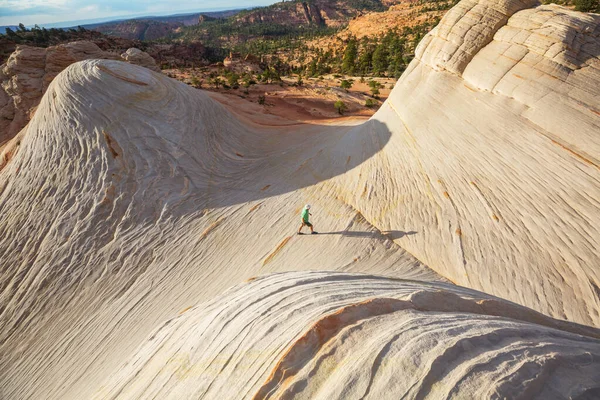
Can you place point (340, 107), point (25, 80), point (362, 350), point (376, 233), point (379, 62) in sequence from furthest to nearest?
point (379, 62), point (340, 107), point (25, 80), point (376, 233), point (362, 350)

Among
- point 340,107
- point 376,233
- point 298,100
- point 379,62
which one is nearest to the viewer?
point 376,233

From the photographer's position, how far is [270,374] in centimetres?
252

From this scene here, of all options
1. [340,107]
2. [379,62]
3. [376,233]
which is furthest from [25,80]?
[379,62]

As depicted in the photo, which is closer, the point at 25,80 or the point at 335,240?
the point at 335,240

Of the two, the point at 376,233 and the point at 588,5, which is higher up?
the point at 588,5

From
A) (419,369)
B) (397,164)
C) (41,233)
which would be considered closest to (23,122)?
(41,233)

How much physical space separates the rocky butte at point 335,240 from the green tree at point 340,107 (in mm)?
10699

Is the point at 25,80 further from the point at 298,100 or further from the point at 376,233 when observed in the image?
the point at 376,233

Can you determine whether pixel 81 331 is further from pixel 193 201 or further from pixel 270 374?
pixel 270 374

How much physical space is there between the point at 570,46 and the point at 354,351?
344 inches

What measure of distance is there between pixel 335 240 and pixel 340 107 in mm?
16238

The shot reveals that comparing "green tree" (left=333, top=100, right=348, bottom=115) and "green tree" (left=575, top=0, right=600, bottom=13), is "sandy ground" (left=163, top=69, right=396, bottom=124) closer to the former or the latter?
"green tree" (left=333, top=100, right=348, bottom=115)

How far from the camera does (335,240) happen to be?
7715 mm

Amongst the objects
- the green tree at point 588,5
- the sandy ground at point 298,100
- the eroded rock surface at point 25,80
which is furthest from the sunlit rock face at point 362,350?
the green tree at point 588,5
